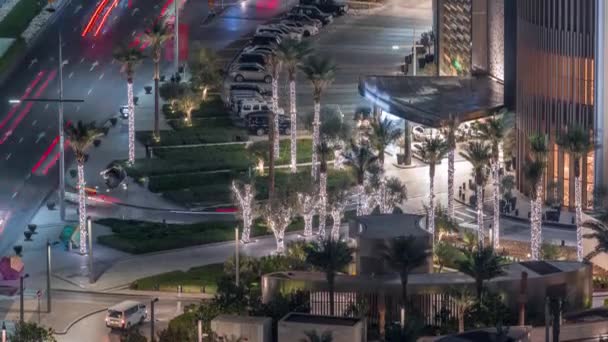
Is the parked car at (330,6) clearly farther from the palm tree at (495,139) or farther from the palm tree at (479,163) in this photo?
the palm tree at (479,163)

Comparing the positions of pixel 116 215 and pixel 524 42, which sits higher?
pixel 524 42

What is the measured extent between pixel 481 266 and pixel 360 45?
69.2 meters

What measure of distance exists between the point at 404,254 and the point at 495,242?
16.6m

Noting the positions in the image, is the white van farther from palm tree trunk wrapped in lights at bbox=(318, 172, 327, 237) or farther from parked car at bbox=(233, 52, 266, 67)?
parked car at bbox=(233, 52, 266, 67)

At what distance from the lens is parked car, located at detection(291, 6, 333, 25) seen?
458 feet

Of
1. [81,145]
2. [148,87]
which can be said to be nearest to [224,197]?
[81,145]

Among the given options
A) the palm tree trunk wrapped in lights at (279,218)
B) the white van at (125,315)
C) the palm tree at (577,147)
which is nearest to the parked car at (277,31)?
the palm tree trunk wrapped in lights at (279,218)

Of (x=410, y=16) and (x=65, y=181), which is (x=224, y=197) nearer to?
(x=65, y=181)

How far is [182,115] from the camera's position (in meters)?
111

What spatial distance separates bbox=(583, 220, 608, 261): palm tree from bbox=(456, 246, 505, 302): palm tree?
33.2ft

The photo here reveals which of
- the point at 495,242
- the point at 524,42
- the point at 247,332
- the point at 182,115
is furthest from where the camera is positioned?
the point at 182,115

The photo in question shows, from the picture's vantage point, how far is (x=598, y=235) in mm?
76812

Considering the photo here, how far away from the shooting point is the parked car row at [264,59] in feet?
362

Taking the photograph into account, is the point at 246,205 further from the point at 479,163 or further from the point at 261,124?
the point at 261,124
